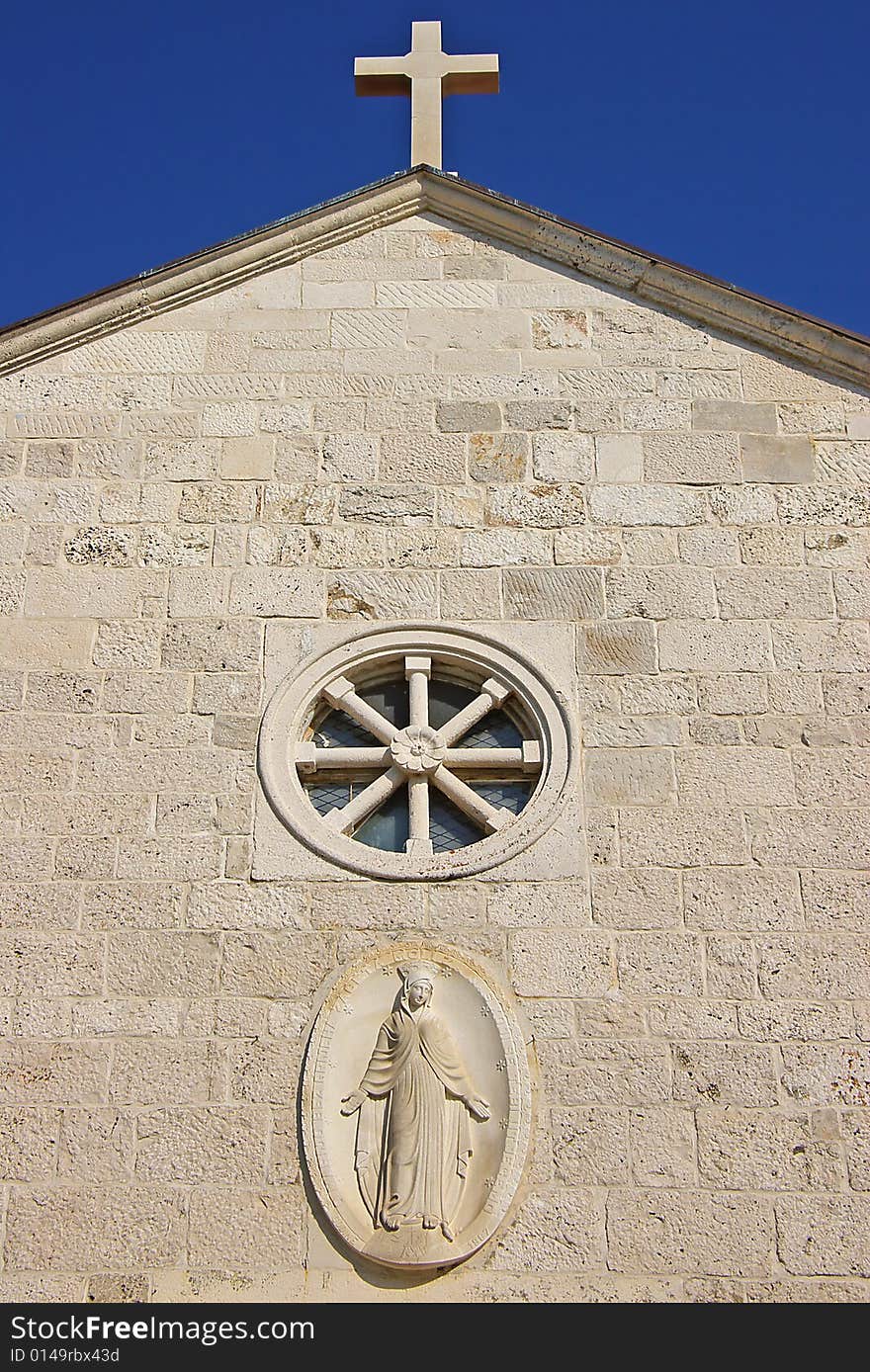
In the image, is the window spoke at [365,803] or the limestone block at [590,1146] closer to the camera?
the limestone block at [590,1146]

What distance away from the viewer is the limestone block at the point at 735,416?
24.3 ft

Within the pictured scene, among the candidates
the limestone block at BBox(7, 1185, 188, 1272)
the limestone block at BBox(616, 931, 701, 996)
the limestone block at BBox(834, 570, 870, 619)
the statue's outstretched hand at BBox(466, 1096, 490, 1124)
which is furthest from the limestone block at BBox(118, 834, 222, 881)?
the limestone block at BBox(834, 570, 870, 619)

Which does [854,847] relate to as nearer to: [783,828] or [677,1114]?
[783,828]

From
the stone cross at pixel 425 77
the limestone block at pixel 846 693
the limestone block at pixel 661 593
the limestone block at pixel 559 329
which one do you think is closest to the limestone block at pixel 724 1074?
the limestone block at pixel 846 693

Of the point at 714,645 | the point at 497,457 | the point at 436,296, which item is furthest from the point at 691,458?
the point at 436,296

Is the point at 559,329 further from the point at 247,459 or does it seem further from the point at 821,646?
the point at 821,646

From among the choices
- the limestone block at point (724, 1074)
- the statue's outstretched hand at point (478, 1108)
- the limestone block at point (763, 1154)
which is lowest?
the limestone block at point (763, 1154)

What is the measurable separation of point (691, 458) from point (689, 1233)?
3.12 m

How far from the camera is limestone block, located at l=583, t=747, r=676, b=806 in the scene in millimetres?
6523

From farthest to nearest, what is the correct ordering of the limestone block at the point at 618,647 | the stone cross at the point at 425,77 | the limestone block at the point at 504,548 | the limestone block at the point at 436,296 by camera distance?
the stone cross at the point at 425,77 < the limestone block at the point at 436,296 < the limestone block at the point at 504,548 < the limestone block at the point at 618,647

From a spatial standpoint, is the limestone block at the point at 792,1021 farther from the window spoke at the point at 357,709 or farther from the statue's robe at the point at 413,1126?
the window spoke at the point at 357,709

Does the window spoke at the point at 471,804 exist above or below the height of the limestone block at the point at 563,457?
A: below

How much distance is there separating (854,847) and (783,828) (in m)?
0.26

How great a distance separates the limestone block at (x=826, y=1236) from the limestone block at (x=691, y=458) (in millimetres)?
2901
